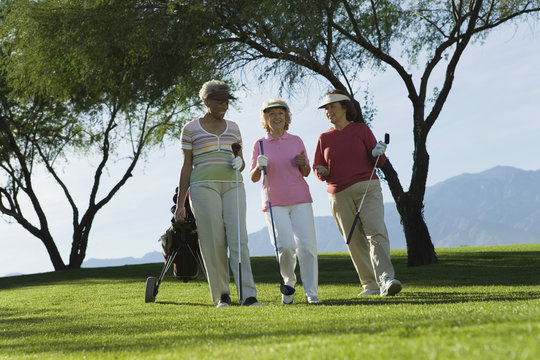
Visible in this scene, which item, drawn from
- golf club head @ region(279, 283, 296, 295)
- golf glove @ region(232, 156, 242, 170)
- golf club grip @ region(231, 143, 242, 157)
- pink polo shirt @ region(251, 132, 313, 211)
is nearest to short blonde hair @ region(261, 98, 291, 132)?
pink polo shirt @ region(251, 132, 313, 211)

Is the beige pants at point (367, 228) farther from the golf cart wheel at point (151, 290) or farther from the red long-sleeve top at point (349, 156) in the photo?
the golf cart wheel at point (151, 290)

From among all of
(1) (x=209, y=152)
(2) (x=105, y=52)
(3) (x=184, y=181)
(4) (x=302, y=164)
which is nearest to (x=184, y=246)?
(3) (x=184, y=181)

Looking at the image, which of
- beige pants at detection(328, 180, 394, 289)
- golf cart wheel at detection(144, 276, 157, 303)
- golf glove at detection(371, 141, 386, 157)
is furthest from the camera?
golf cart wheel at detection(144, 276, 157, 303)

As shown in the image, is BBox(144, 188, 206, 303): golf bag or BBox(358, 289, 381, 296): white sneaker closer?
BBox(144, 188, 206, 303): golf bag

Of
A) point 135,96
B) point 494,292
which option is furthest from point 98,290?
point 494,292

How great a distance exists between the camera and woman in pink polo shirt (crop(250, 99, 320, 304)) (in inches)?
317

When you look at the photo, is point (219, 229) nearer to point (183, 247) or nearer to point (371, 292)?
point (183, 247)

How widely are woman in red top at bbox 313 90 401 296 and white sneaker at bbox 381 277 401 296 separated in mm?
25

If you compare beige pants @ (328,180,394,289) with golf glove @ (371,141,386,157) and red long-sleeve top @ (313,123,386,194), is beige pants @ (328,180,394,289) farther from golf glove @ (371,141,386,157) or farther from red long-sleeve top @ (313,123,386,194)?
golf glove @ (371,141,386,157)

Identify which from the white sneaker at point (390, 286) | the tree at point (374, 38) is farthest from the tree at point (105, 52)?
the white sneaker at point (390, 286)

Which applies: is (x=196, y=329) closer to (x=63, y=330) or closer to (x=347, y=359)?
(x=63, y=330)

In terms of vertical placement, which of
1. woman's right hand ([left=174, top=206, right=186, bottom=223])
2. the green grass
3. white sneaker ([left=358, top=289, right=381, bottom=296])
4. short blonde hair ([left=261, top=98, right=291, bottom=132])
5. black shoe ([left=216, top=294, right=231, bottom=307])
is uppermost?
short blonde hair ([left=261, top=98, right=291, bottom=132])

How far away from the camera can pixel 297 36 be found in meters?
14.9

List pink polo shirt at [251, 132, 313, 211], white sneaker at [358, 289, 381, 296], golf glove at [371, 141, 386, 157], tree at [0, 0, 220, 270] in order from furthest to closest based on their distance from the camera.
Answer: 1. tree at [0, 0, 220, 270]
2. white sneaker at [358, 289, 381, 296]
3. golf glove at [371, 141, 386, 157]
4. pink polo shirt at [251, 132, 313, 211]
